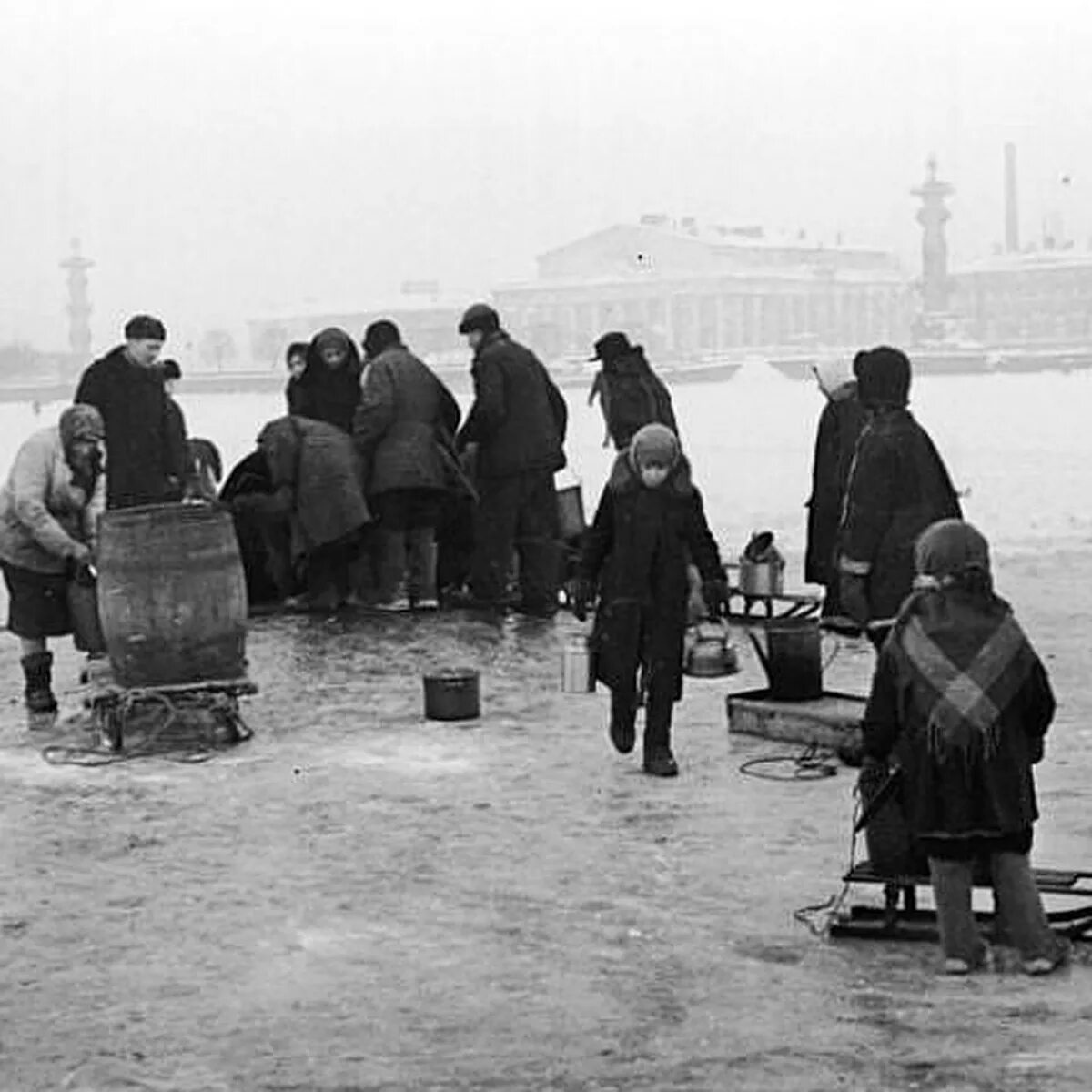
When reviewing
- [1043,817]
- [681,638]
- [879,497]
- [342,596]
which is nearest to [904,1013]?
[1043,817]

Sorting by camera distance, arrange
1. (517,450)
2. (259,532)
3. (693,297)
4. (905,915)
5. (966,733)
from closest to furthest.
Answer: (966,733) < (905,915) < (517,450) < (259,532) < (693,297)

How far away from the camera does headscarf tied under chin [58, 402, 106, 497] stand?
28.0 feet

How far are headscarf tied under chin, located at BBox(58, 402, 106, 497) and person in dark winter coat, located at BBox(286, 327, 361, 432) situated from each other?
3391mm

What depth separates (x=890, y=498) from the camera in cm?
799

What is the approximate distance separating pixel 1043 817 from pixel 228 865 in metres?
2.52

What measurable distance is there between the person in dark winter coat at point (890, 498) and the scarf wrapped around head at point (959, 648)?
2.78m

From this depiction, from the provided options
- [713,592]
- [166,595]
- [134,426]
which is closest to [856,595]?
[713,592]

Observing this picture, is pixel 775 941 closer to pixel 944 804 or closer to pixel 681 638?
pixel 944 804

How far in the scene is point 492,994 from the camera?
5.03 meters

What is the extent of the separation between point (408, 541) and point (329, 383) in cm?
97

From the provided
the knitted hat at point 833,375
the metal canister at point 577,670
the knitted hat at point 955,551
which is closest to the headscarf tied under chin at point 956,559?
the knitted hat at point 955,551

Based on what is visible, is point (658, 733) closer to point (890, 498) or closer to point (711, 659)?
point (890, 498)

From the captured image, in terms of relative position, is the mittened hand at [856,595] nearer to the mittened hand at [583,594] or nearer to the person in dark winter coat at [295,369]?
the mittened hand at [583,594]

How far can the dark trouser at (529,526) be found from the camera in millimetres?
11734
